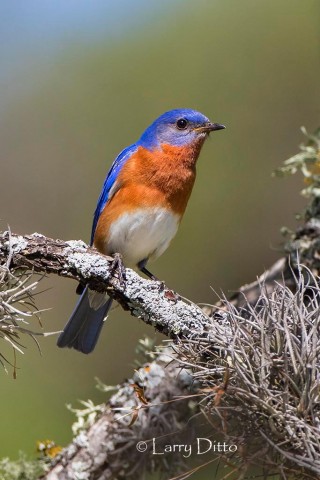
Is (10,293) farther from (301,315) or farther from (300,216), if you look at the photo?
(300,216)

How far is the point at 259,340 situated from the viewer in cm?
222

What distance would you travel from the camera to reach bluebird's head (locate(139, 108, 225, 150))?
163 inches

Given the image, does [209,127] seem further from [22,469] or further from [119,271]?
[22,469]

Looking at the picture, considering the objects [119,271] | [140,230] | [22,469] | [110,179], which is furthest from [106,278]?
[110,179]

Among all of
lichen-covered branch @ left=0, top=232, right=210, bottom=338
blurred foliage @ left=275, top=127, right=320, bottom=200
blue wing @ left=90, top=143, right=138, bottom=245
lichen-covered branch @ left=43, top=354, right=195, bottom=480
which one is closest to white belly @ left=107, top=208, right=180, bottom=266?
blue wing @ left=90, top=143, right=138, bottom=245

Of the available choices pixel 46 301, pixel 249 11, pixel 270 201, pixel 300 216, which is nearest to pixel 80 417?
pixel 46 301

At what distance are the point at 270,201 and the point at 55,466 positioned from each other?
5.70 ft

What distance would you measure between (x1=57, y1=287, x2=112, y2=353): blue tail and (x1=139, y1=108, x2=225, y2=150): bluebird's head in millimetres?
875

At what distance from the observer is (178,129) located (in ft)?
13.9

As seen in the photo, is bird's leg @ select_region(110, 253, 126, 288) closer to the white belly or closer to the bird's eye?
the white belly

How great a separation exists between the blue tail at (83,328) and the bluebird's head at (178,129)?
34.4 inches

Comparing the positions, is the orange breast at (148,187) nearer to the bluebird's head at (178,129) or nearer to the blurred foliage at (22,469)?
the bluebird's head at (178,129)

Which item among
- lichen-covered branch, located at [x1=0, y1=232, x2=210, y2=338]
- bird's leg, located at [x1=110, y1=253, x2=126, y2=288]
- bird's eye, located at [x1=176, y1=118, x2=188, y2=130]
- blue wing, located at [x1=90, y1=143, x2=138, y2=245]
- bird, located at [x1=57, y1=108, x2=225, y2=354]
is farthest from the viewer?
bird's eye, located at [x1=176, y1=118, x2=188, y2=130]

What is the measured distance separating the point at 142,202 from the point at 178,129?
0.52m
